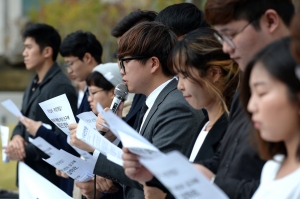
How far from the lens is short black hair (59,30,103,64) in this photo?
5.97 metres

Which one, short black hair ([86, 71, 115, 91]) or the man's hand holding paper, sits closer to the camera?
short black hair ([86, 71, 115, 91])

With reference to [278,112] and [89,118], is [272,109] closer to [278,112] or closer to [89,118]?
→ [278,112]

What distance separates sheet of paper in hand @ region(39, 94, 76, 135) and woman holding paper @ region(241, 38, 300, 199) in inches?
76.0

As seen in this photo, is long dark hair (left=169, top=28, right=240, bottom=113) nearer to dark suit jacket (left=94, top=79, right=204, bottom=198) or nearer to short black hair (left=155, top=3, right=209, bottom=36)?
dark suit jacket (left=94, top=79, right=204, bottom=198)

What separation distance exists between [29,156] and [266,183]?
393 centimetres

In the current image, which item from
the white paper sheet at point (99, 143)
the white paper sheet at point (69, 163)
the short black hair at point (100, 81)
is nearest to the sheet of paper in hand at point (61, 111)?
the white paper sheet at point (69, 163)

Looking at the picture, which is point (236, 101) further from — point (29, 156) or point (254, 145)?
point (29, 156)

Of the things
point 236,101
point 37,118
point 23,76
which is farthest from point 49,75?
point 23,76

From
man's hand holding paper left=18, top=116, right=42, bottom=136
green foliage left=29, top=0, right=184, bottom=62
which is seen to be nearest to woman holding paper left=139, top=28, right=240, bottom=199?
man's hand holding paper left=18, top=116, right=42, bottom=136

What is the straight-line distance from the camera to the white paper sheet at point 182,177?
2066mm

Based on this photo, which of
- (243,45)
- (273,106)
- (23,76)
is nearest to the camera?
(273,106)

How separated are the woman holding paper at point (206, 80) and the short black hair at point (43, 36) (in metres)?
3.58

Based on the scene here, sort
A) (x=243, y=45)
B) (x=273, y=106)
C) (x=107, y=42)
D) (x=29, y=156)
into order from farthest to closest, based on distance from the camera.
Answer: (x=107, y=42), (x=29, y=156), (x=243, y=45), (x=273, y=106)

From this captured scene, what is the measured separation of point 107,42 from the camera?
874 inches
